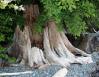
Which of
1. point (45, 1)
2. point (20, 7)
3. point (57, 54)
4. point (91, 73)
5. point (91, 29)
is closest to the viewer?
point (45, 1)

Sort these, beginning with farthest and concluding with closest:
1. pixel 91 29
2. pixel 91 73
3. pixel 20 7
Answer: pixel 91 29 < pixel 20 7 < pixel 91 73

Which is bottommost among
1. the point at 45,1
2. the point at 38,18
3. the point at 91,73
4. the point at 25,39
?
the point at 91,73

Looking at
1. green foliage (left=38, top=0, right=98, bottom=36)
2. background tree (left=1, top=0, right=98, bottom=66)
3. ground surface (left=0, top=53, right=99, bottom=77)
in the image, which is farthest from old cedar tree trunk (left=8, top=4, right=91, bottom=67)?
green foliage (left=38, top=0, right=98, bottom=36)

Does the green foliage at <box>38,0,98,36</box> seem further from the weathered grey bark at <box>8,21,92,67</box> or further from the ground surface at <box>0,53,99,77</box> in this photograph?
the ground surface at <box>0,53,99,77</box>

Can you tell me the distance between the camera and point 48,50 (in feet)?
25.7

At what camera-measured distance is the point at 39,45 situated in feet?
26.4

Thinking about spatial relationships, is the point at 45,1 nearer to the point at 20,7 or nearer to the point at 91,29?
the point at 20,7

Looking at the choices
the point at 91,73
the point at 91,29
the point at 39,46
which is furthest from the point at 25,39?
the point at 91,29

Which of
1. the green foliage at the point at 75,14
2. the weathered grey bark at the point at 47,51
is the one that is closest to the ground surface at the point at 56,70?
the weathered grey bark at the point at 47,51

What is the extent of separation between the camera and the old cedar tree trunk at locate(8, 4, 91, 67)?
7.71 m

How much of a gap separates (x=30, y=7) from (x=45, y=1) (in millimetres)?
1789

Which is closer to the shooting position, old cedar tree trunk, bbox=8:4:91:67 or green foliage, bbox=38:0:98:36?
green foliage, bbox=38:0:98:36

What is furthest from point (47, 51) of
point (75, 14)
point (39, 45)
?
point (75, 14)

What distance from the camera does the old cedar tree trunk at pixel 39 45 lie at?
7.71m
